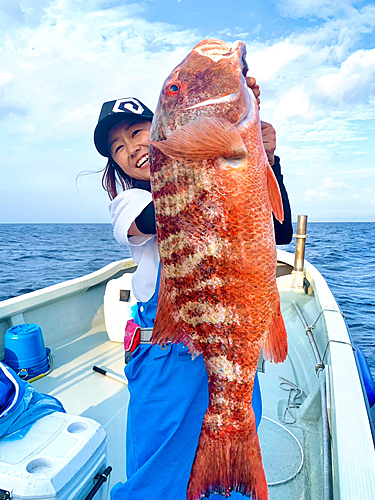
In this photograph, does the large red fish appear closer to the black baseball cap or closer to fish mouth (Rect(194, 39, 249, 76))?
fish mouth (Rect(194, 39, 249, 76))

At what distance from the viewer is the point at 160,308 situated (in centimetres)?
135

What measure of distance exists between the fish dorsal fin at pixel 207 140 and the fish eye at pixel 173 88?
22cm

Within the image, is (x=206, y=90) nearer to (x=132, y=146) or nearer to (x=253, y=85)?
(x=253, y=85)

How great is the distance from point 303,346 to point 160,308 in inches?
136

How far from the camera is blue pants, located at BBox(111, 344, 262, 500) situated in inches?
A: 61.9

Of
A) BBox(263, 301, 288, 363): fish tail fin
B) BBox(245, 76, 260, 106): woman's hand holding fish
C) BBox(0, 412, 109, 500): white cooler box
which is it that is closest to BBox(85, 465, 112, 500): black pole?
BBox(0, 412, 109, 500): white cooler box

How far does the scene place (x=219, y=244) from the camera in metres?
1.19

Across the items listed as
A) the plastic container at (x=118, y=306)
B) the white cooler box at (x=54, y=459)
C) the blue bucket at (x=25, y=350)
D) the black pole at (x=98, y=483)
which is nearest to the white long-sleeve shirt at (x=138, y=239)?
the white cooler box at (x=54, y=459)

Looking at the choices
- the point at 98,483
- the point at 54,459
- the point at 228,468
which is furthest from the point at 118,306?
the point at 228,468

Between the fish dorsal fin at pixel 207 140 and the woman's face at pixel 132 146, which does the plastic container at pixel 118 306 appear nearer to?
the woman's face at pixel 132 146

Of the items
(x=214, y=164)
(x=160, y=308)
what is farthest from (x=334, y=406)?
(x=214, y=164)

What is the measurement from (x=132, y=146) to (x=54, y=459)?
67.1 inches

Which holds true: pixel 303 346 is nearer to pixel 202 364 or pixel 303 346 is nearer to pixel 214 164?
pixel 202 364

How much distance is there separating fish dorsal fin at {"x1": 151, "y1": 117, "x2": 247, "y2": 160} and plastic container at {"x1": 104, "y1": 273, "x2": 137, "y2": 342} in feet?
12.8
